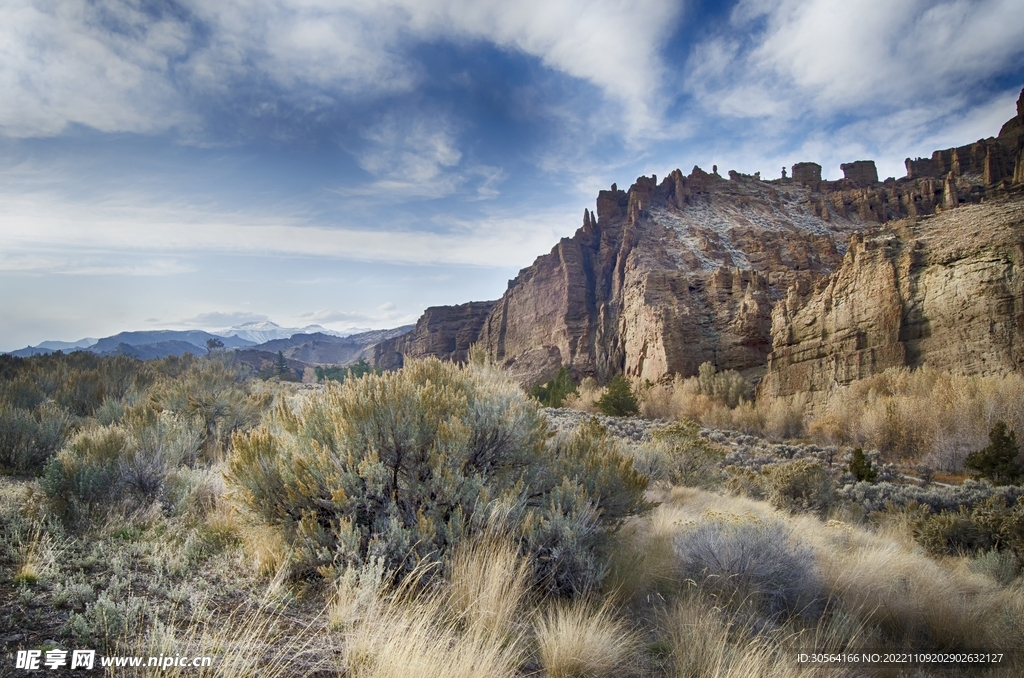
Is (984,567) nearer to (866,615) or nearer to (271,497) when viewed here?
(866,615)

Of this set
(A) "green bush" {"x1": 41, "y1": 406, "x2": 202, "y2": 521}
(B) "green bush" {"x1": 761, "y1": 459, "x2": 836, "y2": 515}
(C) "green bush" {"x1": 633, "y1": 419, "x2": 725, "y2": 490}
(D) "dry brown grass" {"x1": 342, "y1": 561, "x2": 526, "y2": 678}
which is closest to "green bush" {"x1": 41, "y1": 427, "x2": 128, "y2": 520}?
(A) "green bush" {"x1": 41, "y1": 406, "x2": 202, "y2": 521}

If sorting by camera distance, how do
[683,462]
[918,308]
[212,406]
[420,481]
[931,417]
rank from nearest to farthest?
[420,481] → [212,406] → [683,462] → [931,417] → [918,308]

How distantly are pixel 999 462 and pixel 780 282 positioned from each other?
4690 centimetres

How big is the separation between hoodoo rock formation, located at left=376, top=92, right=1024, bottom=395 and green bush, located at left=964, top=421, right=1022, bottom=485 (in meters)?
14.7

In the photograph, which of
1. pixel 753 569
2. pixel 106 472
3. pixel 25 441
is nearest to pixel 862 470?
pixel 753 569

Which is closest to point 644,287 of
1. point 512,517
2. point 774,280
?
point 774,280

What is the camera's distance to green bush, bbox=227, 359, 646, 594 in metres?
3.40

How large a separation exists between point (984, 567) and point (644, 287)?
5423cm

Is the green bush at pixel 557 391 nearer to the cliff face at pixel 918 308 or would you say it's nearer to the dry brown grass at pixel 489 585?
the cliff face at pixel 918 308

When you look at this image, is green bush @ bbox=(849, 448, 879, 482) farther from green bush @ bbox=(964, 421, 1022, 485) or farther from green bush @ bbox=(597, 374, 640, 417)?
green bush @ bbox=(597, 374, 640, 417)

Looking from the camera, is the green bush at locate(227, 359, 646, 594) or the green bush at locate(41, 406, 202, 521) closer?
the green bush at locate(227, 359, 646, 594)

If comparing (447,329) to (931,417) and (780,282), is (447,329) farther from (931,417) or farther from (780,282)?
(931,417)

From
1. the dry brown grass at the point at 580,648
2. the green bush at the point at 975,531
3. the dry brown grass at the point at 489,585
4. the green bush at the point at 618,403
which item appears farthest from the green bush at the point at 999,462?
the green bush at the point at 618,403

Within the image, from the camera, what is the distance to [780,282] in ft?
183
